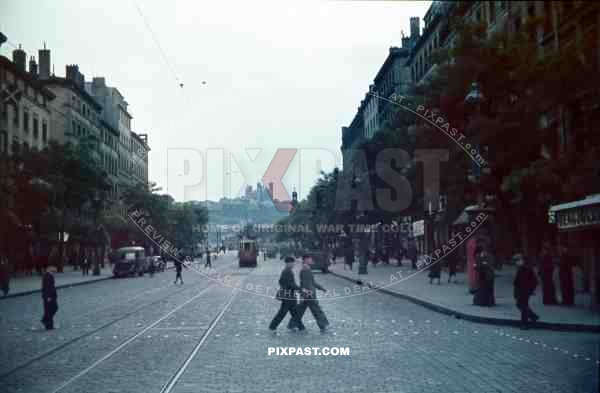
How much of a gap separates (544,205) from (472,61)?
8.35 m

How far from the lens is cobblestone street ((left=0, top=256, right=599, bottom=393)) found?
10672mm

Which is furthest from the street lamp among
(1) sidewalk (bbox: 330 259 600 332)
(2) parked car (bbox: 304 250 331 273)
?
(1) sidewalk (bbox: 330 259 600 332)

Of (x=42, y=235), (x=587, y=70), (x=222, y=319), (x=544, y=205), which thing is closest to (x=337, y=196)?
(x=42, y=235)

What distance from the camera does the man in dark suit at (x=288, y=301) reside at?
17.2m

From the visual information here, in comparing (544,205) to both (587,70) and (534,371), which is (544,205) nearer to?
(587,70)

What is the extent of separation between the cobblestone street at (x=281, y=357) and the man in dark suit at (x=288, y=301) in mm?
323

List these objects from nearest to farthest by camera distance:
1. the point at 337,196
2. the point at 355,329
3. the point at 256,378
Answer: the point at 256,378
the point at 355,329
the point at 337,196

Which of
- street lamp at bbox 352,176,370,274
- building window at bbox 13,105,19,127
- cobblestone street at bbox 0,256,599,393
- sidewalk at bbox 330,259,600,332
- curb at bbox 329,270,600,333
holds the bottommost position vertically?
cobblestone street at bbox 0,256,599,393

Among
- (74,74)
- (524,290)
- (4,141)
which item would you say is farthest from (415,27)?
(524,290)

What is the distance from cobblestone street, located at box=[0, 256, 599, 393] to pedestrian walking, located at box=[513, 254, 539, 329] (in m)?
0.43

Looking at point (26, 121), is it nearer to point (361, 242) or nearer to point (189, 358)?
point (361, 242)

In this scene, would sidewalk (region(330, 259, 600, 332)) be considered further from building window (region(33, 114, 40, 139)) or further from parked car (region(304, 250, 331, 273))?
building window (region(33, 114, 40, 139))

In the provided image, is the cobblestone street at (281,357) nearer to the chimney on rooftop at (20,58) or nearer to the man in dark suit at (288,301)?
the man in dark suit at (288,301)

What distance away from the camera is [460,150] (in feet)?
111
